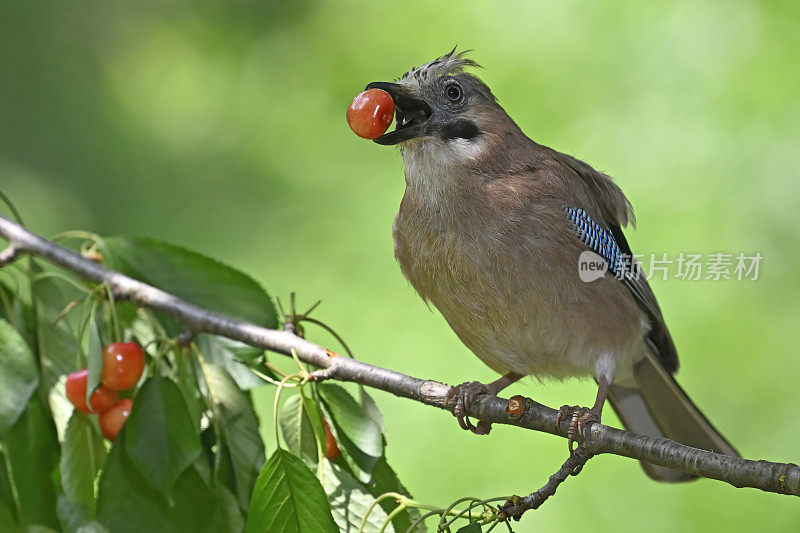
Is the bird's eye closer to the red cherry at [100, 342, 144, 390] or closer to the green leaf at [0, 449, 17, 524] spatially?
the red cherry at [100, 342, 144, 390]

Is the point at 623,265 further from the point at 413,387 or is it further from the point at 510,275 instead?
the point at 413,387

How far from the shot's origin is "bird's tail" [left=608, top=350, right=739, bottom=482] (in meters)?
2.87

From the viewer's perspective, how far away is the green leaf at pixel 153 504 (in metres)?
2.14

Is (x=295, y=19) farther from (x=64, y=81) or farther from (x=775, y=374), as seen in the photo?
(x=775, y=374)

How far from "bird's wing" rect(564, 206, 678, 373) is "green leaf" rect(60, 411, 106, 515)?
1419 mm

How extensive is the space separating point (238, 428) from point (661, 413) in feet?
4.76

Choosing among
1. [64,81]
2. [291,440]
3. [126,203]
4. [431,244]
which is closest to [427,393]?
[291,440]

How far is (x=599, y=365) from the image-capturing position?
2.64m

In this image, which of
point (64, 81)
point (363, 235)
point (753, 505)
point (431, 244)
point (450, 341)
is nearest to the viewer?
point (431, 244)

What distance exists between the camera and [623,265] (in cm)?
279

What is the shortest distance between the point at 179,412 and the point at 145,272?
0.65m

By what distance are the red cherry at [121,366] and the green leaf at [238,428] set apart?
202 millimetres

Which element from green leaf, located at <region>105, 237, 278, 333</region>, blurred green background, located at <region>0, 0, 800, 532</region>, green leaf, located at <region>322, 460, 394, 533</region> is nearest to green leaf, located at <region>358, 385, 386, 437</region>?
green leaf, located at <region>322, 460, 394, 533</region>

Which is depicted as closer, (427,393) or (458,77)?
(427,393)
